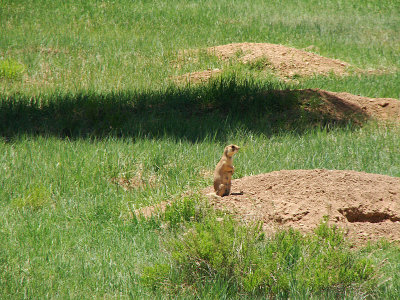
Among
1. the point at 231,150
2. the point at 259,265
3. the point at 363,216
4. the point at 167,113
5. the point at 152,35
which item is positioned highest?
the point at 231,150

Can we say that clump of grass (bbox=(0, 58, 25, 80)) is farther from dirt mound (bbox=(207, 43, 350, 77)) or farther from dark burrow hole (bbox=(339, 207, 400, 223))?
dark burrow hole (bbox=(339, 207, 400, 223))

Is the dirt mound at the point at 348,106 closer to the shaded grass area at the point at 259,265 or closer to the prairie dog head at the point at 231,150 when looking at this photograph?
the prairie dog head at the point at 231,150

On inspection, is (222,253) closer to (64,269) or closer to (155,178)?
(64,269)

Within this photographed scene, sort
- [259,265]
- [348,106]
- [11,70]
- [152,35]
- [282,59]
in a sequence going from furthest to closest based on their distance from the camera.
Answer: [152,35], [282,59], [11,70], [348,106], [259,265]

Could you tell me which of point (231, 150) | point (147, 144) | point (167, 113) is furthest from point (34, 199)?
point (167, 113)

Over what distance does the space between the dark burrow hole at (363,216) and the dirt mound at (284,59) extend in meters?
7.16

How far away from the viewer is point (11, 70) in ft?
35.2

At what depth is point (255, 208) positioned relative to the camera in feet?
16.1

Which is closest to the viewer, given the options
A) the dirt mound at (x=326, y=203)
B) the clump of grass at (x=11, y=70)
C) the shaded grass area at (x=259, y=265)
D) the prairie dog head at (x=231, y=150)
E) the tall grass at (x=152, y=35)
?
the shaded grass area at (x=259, y=265)

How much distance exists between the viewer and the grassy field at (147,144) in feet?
13.0

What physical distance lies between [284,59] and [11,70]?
20.3ft

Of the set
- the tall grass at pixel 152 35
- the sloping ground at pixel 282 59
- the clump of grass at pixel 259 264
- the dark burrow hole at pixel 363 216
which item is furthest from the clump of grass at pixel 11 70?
the dark burrow hole at pixel 363 216

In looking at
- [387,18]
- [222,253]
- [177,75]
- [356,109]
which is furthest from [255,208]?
[387,18]

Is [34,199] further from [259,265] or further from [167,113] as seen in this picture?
[167,113]
